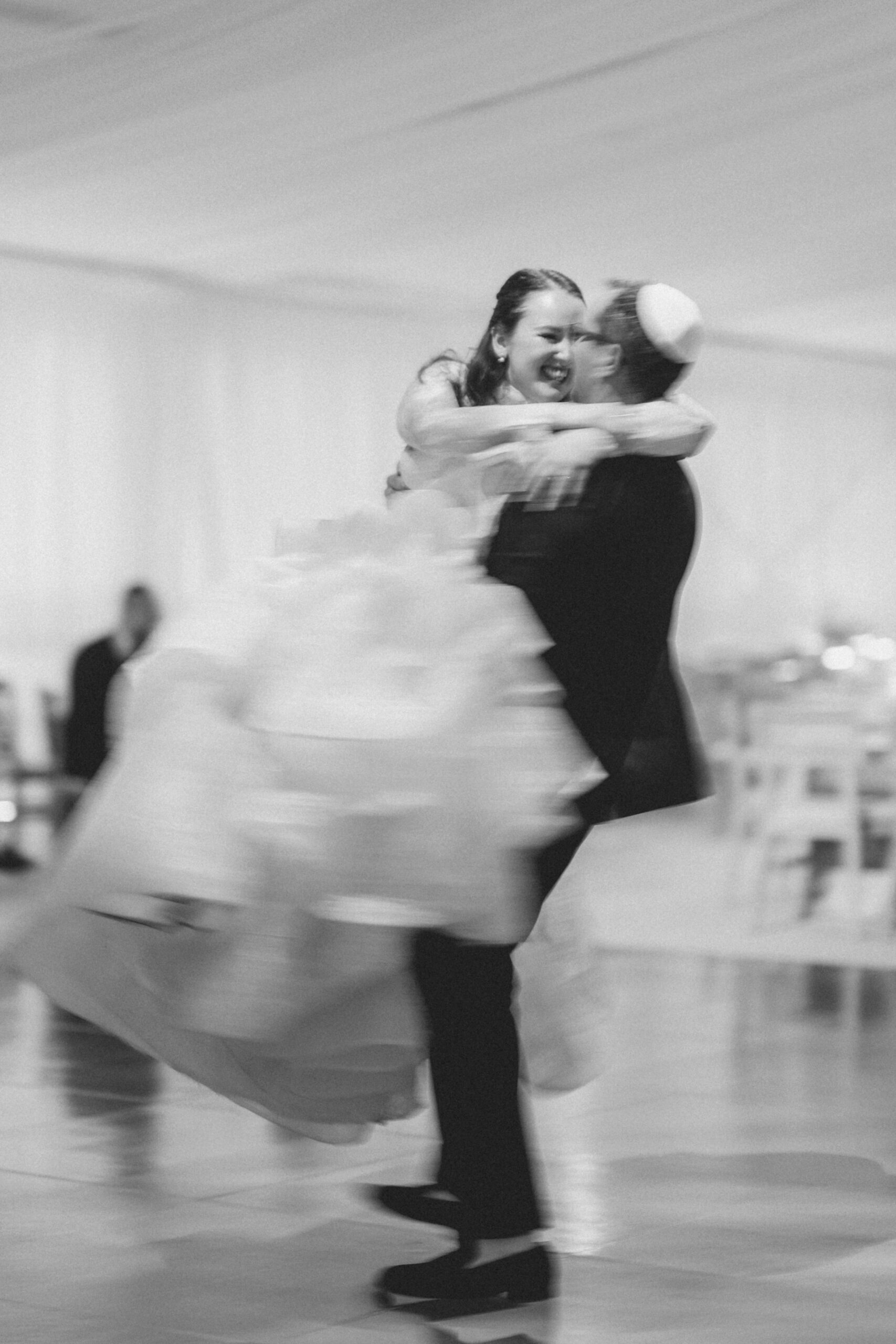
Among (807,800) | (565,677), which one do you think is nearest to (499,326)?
(565,677)

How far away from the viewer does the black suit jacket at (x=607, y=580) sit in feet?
10.3

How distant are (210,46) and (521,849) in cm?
553

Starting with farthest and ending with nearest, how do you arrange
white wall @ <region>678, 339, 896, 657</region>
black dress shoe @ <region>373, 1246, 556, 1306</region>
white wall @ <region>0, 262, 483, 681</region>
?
1. white wall @ <region>678, 339, 896, 657</region>
2. white wall @ <region>0, 262, 483, 681</region>
3. black dress shoe @ <region>373, 1246, 556, 1306</region>

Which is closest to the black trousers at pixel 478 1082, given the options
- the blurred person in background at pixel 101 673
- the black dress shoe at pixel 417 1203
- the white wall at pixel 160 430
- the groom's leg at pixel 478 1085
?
the groom's leg at pixel 478 1085

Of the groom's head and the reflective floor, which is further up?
the groom's head

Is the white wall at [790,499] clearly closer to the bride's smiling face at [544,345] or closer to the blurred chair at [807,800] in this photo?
the blurred chair at [807,800]

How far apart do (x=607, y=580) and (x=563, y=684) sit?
0.52ft

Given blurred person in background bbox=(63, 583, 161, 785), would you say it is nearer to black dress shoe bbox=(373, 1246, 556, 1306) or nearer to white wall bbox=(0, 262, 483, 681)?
white wall bbox=(0, 262, 483, 681)

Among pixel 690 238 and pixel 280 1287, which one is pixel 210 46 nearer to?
pixel 690 238

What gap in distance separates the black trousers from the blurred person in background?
22.7ft

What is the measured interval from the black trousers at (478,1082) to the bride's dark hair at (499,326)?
2.52 feet

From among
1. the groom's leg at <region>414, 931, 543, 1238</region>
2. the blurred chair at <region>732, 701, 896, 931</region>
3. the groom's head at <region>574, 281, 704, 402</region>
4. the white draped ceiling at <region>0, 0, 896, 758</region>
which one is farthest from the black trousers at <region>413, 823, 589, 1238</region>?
the blurred chair at <region>732, 701, 896, 931</region>

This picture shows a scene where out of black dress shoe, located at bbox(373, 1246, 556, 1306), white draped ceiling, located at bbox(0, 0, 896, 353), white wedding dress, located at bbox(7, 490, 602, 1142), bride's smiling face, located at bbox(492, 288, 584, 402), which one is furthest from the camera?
white draped ceiling, located at bbox(0, 0, 896, 353)

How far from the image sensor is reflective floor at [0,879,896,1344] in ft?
9.89
